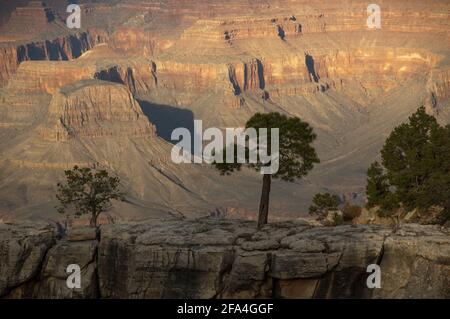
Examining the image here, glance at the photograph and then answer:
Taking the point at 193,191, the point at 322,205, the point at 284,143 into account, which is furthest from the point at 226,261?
the point at 193,191

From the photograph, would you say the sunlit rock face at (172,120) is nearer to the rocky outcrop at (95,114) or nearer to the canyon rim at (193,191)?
the rocky outcrop at (95,114)

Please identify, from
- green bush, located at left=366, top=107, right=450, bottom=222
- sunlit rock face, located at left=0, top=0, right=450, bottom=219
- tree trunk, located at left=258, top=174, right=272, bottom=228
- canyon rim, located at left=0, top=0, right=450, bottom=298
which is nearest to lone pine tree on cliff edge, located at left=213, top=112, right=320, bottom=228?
tree trunk, located at left=258, top=174, right=272, bottom=228

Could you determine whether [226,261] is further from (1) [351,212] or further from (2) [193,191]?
(2) [193,191]

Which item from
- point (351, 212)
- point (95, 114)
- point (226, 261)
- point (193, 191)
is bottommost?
point (193, 191)

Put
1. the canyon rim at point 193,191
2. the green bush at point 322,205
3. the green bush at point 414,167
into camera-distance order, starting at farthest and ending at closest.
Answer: the green bush at point 322,205, the green bush at point 414,167, the canyon rim at point 193,191

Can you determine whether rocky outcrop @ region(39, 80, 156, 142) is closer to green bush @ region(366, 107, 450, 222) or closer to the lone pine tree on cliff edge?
green bush @ region(366, 107, 450, 222)

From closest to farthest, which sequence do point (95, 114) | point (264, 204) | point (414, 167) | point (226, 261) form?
point (226, 261) < point (264, 204) < point (414, 167) < point (95, 114)

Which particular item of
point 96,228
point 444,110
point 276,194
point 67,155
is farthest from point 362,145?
point 96,228

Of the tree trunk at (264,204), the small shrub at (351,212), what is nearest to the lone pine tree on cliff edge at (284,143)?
the tree trunk at (264,204)
